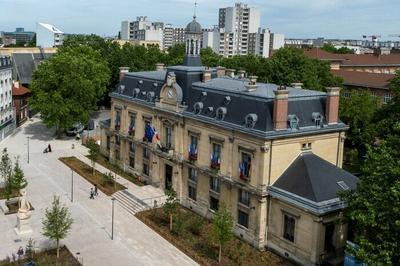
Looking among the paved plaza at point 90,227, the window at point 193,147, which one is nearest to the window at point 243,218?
the paved plaza at point 90,227

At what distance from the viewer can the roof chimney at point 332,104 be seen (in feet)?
148

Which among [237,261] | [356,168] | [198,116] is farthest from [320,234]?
[356,168]

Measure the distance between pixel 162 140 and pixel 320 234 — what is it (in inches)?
933

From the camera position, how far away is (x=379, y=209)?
2967cm

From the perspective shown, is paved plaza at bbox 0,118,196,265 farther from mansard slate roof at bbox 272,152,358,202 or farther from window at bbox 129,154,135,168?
mansard slate roof at bbox 272,152,358,202

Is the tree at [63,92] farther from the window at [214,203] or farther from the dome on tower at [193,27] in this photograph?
the window at [214,203]

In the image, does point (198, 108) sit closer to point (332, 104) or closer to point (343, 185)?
point (332, 104)

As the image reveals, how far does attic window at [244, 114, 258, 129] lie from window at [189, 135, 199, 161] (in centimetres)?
802

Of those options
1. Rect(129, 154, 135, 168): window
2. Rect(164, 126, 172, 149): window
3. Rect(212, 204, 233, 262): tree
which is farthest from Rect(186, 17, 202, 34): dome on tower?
A: Rect(212, 204, 233, 262): tree

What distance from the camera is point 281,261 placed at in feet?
135

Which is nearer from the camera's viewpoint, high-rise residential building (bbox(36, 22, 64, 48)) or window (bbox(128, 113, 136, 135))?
window (bbox(128, 113, 136, 135))

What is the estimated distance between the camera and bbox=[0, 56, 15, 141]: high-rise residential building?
81.6 metres

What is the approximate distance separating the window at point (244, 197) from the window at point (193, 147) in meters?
7.41

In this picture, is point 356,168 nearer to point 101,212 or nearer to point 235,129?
point 235,129
